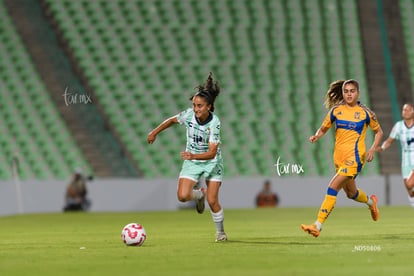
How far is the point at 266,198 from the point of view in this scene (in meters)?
24.0

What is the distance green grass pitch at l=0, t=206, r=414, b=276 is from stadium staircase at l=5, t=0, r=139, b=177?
30.7 ft

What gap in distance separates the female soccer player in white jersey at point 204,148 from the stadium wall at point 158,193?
40.0 ft

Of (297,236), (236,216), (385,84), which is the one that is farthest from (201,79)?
(297,236)

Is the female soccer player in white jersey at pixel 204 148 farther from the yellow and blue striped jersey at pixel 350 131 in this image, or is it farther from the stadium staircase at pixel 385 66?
the stadium staircase at pixel 385 66

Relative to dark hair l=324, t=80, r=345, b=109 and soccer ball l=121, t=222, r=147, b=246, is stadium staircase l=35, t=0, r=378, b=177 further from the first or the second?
soccer ball l=121, t=222, r=147, b=246

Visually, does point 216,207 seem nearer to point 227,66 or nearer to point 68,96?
point 68,96

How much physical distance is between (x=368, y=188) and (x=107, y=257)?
54.2 ft

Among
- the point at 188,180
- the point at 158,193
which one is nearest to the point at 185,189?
the point at 188,180

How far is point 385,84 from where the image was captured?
92.6ft

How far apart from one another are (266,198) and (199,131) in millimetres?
13066

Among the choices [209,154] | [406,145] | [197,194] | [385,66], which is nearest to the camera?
[209,154]

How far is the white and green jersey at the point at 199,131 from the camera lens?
11070 mm

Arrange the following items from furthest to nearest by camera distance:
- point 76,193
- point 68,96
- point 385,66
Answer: point 385,66 < point 68,96 < point 76,193

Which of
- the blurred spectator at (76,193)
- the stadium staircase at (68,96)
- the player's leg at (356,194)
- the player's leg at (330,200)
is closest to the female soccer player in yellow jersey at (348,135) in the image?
the player's leg at (330,200)
